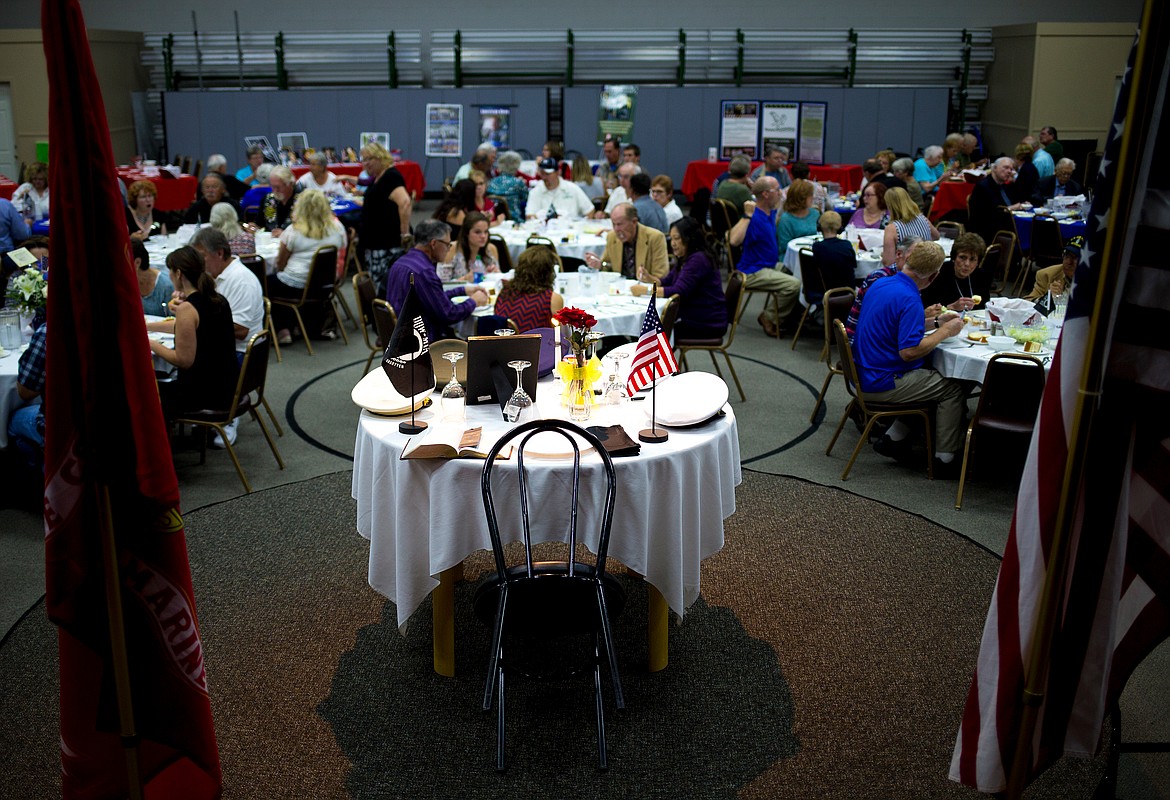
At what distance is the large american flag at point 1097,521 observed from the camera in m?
1.77

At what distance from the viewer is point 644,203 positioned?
29.0ft

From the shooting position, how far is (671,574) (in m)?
3.41

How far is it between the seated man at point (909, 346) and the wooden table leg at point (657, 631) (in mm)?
2399

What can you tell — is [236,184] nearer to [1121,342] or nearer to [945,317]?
[945,317]

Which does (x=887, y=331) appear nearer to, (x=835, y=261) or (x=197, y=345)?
(x=835, y=261)

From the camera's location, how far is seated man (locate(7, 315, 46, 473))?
477 centimetres

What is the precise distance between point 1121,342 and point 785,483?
371 cm

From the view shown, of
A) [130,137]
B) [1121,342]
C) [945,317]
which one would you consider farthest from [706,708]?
[130,137]

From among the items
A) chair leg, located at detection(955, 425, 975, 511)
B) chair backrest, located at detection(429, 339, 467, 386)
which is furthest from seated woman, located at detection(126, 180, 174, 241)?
chair leg, located at detection(955, 425, 975, 511)

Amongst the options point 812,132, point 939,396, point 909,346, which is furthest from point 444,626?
point 812,132

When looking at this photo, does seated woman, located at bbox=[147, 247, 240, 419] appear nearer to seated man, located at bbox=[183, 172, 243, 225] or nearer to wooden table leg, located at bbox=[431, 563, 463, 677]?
wooden table leg, located at bbox=[431, 563, 463, 677]

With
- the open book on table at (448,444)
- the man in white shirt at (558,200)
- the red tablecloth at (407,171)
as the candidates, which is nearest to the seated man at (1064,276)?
the open book on table at (448,444)

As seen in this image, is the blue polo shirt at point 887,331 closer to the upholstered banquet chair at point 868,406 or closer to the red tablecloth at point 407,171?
the upholstered banquet chair at point 868,406

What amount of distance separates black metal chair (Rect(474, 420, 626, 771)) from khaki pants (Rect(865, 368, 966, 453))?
2.75 meters
